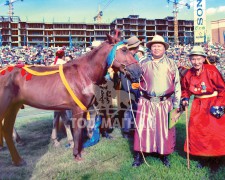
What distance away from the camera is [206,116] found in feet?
13.0

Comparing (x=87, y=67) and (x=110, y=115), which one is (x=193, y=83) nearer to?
(x=87, y=67)

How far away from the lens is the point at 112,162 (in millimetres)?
4398

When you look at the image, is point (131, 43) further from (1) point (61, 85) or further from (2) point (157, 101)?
(1) point (61, 85)

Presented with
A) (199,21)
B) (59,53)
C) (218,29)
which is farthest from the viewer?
(218,29)

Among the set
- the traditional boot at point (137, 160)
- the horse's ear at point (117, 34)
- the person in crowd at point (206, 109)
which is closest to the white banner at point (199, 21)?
the person in crowd at point (206, 109)

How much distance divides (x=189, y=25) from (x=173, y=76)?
92.6 metres

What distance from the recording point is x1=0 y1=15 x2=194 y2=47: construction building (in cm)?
7500

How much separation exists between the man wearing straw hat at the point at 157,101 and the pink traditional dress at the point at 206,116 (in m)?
0.32

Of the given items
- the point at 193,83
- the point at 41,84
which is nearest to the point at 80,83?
the point at 41,84

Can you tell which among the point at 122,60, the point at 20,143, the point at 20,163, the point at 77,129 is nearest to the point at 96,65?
the point at 122,60

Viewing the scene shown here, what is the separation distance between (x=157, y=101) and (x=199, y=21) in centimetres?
1458

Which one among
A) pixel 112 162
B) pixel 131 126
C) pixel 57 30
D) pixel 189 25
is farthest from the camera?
pixel 189 25

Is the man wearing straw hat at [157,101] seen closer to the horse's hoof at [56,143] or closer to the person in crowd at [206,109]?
the person in crowd at [206,109]

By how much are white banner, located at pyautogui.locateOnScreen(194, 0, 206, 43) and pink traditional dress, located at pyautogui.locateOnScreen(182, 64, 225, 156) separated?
486 inches
